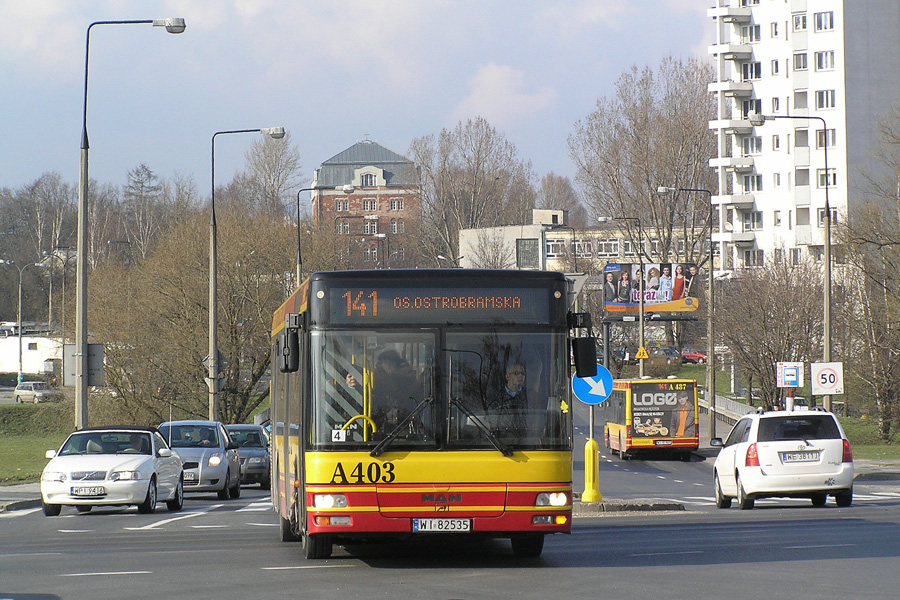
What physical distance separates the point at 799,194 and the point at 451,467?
83.6 metres

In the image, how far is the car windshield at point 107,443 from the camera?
2167 cm

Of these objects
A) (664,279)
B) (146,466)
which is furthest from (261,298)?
(664,279)

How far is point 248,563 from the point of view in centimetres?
1266

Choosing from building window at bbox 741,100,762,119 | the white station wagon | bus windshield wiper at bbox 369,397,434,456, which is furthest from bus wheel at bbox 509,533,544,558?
building window at bbox 741,100,762,119

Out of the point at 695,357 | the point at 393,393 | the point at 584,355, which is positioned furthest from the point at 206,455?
the point at 695,357

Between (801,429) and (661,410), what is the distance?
27.0m

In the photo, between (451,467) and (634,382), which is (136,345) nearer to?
(634,382)

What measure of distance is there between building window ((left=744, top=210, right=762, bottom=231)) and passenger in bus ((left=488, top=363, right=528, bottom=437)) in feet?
286

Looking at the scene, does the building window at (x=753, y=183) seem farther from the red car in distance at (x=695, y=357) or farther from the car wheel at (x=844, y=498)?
the car wheel at (x=844, y=498)

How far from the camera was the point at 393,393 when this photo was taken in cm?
1164

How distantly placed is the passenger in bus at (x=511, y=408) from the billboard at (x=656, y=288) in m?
→ 68.2

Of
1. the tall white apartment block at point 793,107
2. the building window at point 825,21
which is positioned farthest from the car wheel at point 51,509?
the building window at point 825,21

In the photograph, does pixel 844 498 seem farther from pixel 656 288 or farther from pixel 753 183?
pixel 753 183

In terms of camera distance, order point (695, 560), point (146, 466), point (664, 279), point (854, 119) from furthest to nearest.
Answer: point (854, 119) < point (664, 279) < point (146, 466) < point (695, 560)
